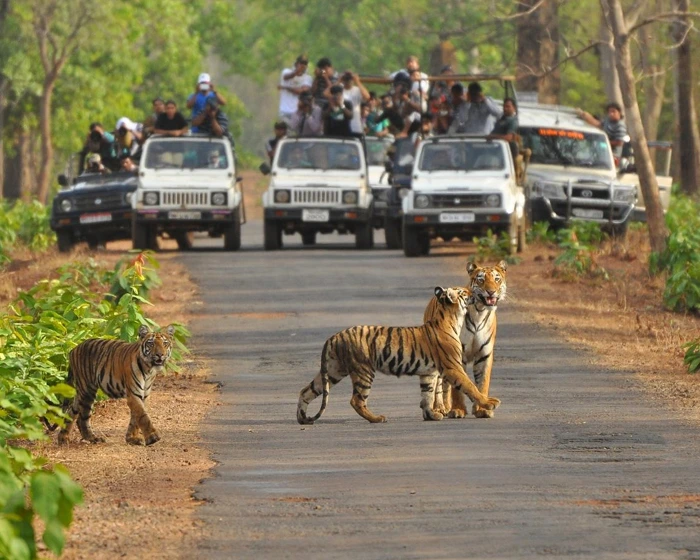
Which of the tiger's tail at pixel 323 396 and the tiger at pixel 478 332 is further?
the tiger at pixel 478 332

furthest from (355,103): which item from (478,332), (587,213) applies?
(478,332)

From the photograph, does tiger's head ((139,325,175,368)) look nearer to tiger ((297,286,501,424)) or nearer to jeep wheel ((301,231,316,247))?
tiger ((297,286,501,424))

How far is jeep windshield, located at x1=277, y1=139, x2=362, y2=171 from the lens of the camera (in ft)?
101

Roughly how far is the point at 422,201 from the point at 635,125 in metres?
4.05

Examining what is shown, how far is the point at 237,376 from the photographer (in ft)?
52.2

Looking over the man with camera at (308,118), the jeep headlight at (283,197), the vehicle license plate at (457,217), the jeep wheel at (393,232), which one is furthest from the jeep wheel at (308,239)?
the vehicle license plate at (457,217)

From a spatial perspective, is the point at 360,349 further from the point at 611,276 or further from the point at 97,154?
the point at 97,154

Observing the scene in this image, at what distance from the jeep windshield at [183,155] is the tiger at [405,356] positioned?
18.0 metres

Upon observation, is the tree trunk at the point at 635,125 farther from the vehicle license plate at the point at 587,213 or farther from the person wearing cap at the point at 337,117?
the person wearing cap at the point at 337,117

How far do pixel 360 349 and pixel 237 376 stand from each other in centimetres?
348

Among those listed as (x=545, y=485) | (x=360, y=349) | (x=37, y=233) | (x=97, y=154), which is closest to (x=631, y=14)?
(x=97, y=154)

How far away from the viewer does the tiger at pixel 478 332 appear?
12.9 metres

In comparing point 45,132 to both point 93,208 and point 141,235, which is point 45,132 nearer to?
point 93,208

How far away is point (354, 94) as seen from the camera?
31906 mm
